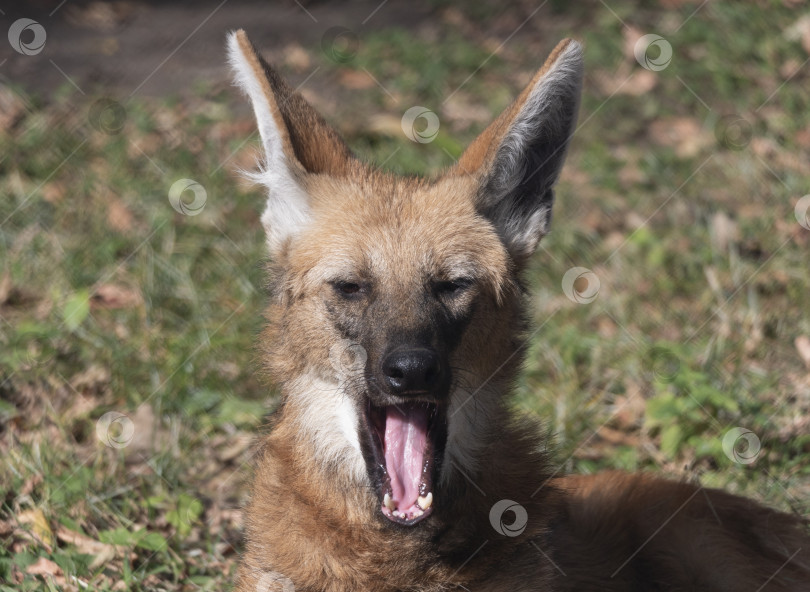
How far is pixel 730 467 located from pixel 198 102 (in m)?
5.43

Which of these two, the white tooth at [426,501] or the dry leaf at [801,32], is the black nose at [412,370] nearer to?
the white tooth at [426,501]

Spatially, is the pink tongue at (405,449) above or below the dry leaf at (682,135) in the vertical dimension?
below

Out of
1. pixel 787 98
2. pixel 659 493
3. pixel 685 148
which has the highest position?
pixel 787 98

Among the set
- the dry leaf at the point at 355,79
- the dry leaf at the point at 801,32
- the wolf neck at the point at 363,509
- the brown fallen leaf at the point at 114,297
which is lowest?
the brown fallen leaf at the point at 114,297

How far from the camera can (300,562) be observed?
9.54 feet

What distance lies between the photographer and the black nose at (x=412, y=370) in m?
2.68

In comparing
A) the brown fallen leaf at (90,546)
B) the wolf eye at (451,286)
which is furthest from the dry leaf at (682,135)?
the brown fallen leaf at (90,546)

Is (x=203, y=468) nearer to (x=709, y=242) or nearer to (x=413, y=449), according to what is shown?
(x=413, y=449)

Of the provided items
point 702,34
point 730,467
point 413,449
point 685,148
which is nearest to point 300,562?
point 413,449

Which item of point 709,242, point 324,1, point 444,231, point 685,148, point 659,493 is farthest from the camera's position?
point 324,1

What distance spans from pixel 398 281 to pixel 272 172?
66cm

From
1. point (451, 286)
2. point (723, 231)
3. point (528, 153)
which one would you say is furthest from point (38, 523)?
point (723, 231)

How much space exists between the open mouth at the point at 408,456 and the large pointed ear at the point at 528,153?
30.3 inches

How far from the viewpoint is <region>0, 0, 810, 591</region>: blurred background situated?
4.11 metres
